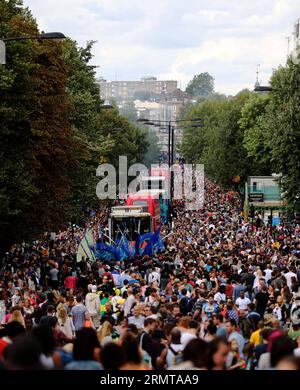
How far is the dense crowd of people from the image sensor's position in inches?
492

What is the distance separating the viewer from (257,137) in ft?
266

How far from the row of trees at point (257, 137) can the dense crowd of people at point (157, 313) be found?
5.64 m

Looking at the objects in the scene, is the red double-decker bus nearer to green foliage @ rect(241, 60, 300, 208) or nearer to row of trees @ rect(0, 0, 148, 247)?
row of trees @ rect(0, 0, 148, 247)

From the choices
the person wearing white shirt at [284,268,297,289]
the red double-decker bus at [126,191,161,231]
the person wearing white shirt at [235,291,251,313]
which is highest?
the person wearing white shirt at [235,291,251,313]

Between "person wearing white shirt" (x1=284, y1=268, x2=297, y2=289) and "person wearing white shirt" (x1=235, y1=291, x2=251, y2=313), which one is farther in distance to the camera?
"person wearing white shirt" (x1=284, y1=268, x2=297, y2=289)

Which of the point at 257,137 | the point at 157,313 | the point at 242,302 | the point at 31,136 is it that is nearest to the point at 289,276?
the point at 242,302

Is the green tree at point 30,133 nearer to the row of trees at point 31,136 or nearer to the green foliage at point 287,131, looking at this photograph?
the row of trees at point 31,136

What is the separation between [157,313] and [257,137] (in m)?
61.0

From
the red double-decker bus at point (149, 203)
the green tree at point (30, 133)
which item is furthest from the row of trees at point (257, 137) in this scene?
the green tree at point (30, 133)

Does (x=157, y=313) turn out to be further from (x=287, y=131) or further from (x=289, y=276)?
(x=287, y=131)

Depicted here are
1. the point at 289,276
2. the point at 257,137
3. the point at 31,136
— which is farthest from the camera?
the point at 257,137

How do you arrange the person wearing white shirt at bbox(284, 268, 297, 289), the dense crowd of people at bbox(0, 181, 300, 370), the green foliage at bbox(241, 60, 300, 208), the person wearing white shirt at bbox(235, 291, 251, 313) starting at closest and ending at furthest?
the dense crowd of people at bbox(0, 181, 300, 370) → the person wearing white shirt at bbox(235, 291, 251, 313) → the person wearing white shirt at bbox(284, 268, 297, 289) → the green foliage at bbox(241, 60, 300, 208)

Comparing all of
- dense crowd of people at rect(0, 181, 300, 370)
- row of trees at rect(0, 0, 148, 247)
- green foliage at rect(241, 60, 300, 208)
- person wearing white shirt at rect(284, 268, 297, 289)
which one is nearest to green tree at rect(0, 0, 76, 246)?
row of trees at rect(0, 0, 148, 247)

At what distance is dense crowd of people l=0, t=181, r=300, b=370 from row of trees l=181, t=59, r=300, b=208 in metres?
5.64
